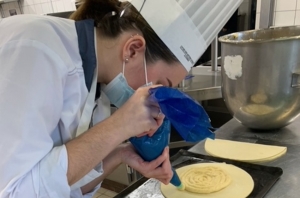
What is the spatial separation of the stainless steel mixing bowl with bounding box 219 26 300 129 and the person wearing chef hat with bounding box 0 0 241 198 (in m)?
0.18

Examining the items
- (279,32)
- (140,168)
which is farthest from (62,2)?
(140,168)

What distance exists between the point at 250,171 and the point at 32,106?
0.58 meters

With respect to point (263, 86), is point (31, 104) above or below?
above

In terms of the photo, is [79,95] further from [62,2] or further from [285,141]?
[62,2]

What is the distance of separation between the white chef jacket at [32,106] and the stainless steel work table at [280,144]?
0.71 feet

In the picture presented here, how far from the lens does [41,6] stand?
3160 mm

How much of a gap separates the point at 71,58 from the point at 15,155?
237 millimetres

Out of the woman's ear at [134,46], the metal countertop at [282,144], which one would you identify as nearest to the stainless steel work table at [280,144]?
the metal countertop at [282,144]

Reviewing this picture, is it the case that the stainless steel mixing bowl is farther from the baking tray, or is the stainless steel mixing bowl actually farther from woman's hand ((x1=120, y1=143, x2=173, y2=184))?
woman's hand ((x1=120, y1=143, x2=173, y2=184))

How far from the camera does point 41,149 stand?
565 mm

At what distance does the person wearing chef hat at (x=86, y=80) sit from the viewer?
1.80 ft

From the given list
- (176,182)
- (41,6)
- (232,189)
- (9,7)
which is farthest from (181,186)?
(9,7)

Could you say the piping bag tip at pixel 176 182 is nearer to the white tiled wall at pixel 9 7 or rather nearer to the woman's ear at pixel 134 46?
the woman's ear at pixel 134 46

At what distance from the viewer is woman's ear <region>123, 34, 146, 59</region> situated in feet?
2.28
